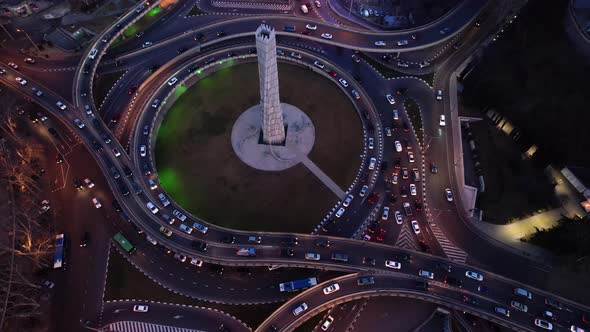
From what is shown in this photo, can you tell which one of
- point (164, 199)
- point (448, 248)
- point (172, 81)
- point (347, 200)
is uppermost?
point (172, 81)

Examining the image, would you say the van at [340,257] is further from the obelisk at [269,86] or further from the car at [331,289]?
the obelisk at [269,86]

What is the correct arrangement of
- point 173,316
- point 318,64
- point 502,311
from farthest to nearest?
point 318,64 < point 173,316 < point 502,311

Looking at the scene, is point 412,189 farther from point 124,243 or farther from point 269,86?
point 124,243

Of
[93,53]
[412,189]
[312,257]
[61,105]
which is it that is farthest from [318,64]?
[61,105]

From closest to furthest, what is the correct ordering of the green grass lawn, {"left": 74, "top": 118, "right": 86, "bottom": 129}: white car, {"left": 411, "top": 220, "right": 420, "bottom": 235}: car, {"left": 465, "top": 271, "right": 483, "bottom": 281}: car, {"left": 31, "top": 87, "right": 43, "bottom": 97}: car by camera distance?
{"left": 465, "top": 271, "right": 483, "bottom": 281}: car, {"left": 411, "top": 220, "right": 420, "bottom": 235}: car, the green grass lawn, {"left": 74, "top": 118, "right": 86, "bottom": 129}: white car, {"left": 31, "top": 87, "right": 43, "bottom": 97}: car

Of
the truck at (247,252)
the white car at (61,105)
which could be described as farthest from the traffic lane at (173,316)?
the white car at (61,105)

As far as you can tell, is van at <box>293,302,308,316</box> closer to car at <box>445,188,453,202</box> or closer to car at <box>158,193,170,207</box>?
car at <box>158,193,170,207</box>

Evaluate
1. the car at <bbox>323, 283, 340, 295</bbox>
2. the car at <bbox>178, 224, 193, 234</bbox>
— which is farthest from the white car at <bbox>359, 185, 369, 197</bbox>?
the car at <bbox>178, 224, 193, 234</bbox>
